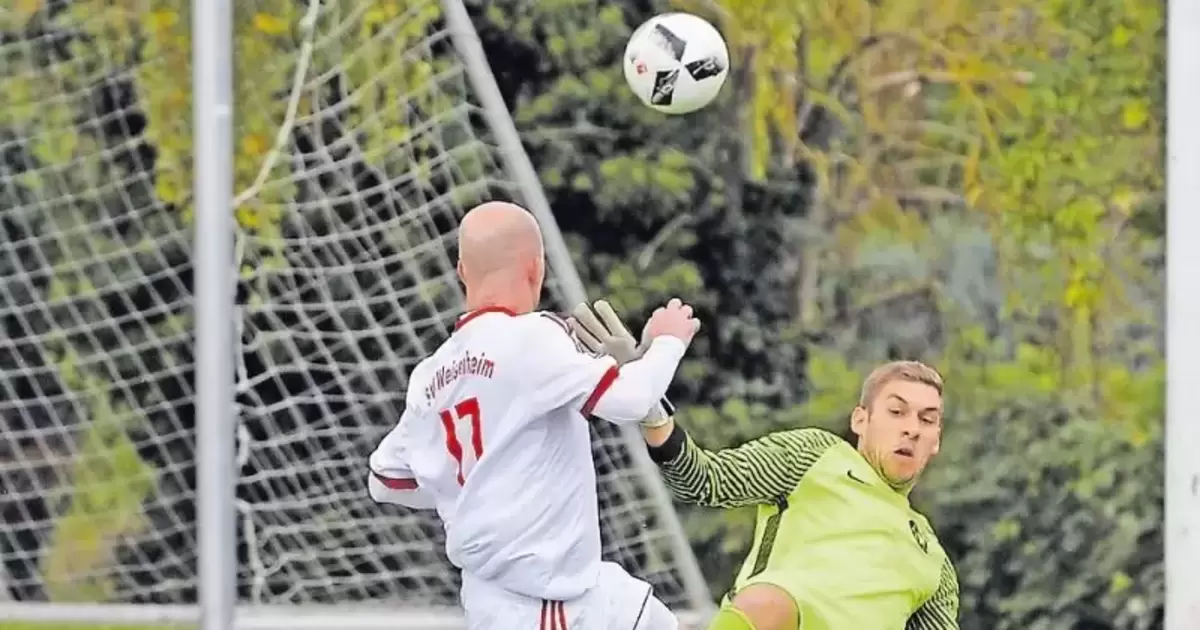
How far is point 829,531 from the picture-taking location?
3.48 m

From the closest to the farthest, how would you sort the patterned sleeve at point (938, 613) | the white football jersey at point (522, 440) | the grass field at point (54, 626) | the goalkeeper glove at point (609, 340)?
1. the white football jersey at point (522, 440)
2. the goalkeeper glove at point (609, 340)
3. the patterned sleeve at point (938, 613)
4. the grass field at point (54, 626)

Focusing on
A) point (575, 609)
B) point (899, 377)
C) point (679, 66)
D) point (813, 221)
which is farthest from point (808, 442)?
point (813, 221)

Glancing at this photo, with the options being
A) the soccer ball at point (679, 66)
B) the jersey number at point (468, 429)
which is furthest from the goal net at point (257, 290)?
the jersey number at point (468, 429)

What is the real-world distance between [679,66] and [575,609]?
4.68ft

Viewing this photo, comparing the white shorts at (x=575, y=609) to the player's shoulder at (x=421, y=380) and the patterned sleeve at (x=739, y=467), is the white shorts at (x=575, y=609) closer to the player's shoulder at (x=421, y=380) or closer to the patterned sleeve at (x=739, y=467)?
the patterned sleeve at (x=739, y=467)

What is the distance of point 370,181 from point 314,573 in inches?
46.2

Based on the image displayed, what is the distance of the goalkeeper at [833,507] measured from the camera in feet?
11.2

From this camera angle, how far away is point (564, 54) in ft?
17.0

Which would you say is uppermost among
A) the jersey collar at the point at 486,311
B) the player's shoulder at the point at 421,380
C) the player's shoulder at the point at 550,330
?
the jersey collar at the point at 486,311

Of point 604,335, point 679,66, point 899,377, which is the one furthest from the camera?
point 679,66

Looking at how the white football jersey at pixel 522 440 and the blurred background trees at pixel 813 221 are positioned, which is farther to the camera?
the blurred background trees at pixel 813 221

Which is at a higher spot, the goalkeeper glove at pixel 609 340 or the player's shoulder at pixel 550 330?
the player's shoulder at pixel 550 330

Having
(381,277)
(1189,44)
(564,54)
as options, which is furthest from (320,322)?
(1189,44)

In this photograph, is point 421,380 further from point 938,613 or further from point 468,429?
point 938,613
